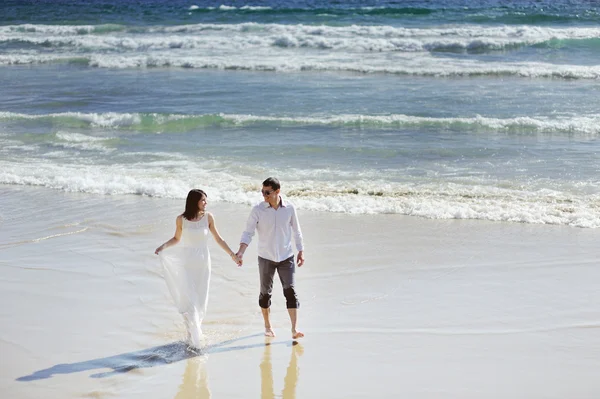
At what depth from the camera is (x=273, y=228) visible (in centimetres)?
675

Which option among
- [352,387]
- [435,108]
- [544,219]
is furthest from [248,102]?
[352,387]

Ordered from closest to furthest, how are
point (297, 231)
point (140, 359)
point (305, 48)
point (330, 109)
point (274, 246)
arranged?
point (140, 359)
point (274, 246)
point (297, 231)
point (330, 109)
point (305, 48)

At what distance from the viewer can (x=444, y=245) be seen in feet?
30.0

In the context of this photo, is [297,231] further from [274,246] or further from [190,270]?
A: [190,270]

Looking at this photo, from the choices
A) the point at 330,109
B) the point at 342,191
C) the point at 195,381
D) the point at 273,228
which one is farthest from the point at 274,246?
the point at 330,109

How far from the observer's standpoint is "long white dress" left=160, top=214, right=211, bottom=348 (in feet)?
21.6

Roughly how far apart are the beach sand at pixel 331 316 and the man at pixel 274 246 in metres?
0.31

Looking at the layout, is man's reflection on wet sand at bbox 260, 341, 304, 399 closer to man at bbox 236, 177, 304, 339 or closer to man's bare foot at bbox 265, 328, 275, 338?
man's bare foot at bbox 265, 328, 275, 338

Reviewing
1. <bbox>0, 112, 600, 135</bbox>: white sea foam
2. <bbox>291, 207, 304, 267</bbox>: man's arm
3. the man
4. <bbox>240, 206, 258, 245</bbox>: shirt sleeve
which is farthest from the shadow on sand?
<bbox>0, 112, 600, 135</bbox>: white sea foam

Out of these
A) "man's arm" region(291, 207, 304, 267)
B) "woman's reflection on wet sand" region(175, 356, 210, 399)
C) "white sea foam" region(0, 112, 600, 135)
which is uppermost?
"white sea foam" region(0, 112, 600, 135)

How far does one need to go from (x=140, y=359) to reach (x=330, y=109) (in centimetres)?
1208

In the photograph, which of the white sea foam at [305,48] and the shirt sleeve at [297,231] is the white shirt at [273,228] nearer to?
the shirt sleeve at [297,231]

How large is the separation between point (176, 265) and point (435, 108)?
1198cm

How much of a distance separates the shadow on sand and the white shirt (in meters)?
0.79
